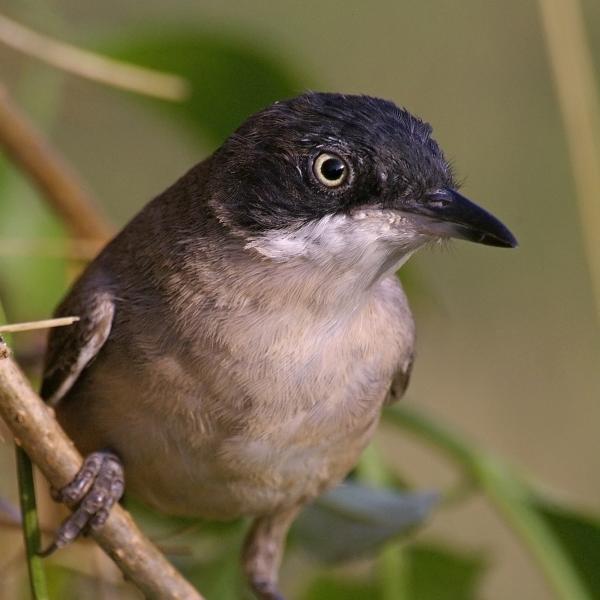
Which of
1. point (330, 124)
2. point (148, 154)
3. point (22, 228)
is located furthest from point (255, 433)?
point (148, 154)

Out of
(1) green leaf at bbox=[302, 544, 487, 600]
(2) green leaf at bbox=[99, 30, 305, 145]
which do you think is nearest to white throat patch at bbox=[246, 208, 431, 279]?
(1) green leaf at bbox=[302, 544, 487, 600]

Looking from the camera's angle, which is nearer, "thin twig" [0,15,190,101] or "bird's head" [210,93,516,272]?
"bird's head" [210,93,516,272]

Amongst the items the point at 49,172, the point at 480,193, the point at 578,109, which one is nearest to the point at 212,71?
the point at 49,172

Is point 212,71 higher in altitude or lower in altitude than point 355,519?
higher

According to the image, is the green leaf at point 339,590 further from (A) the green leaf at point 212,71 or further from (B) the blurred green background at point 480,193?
(B) the blurred green background at point 480,193

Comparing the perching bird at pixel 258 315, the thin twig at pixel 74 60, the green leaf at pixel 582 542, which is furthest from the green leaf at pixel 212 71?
the green leaf at pixel 582 542

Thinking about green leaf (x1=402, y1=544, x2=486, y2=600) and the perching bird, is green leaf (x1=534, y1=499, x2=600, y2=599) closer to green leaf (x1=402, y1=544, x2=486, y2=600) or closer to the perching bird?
green leaf (x1=402, y1=544, x2=486, y2=600)

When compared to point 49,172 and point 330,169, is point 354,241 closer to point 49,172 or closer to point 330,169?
point 330,169
